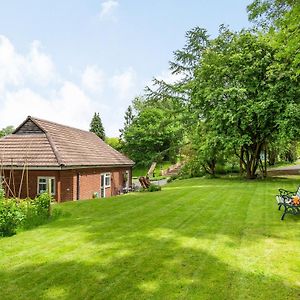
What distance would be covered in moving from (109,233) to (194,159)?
1108 inches

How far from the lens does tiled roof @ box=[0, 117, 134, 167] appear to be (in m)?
18.9

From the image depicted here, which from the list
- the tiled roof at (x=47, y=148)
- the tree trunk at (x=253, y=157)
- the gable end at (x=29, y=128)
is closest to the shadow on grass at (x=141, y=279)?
the tiled roof at (x=47, y=148)

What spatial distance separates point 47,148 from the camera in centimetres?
1964

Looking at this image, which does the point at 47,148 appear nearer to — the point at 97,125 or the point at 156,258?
the point at 156,258

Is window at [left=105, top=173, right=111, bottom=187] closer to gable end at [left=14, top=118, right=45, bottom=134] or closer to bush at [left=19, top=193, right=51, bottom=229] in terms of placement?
gable end at [left=14, top=118, right=45, bottom=134]

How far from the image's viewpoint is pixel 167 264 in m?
5.84

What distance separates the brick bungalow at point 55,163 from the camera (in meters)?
18.5

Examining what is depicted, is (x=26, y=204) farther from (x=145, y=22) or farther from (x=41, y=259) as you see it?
(x=145, y=22)

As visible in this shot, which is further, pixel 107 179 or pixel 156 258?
pixel 107 179

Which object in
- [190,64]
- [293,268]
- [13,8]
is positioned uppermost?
[190,64]

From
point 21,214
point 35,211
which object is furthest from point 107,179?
point 21,214

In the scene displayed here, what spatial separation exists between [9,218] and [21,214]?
0.49 m

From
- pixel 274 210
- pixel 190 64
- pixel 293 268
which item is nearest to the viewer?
pixel 293 268

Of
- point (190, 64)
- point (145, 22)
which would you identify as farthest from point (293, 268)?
point (190, 64)
